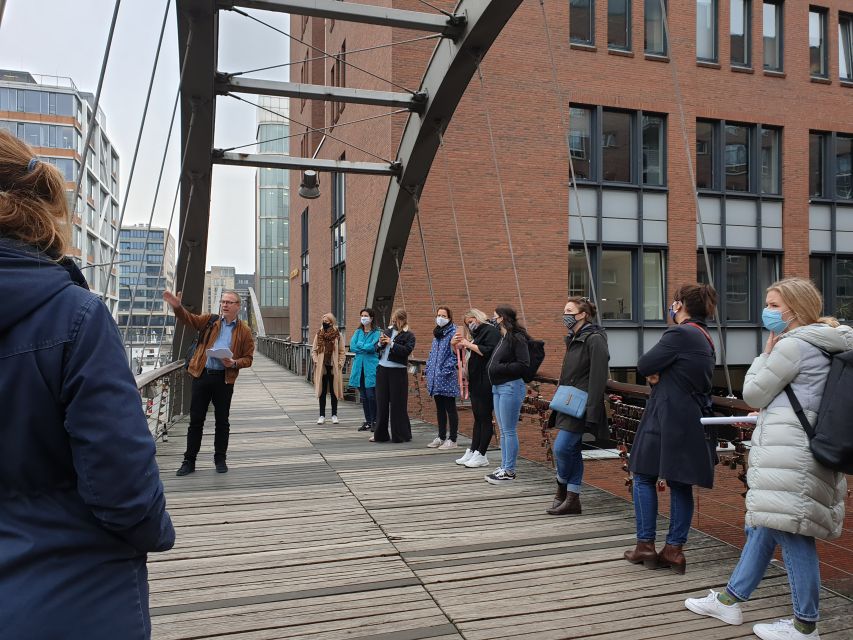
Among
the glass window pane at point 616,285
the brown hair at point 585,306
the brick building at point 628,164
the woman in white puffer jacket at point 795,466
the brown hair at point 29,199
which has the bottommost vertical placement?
the woman in white puffer jacket at point 795,466

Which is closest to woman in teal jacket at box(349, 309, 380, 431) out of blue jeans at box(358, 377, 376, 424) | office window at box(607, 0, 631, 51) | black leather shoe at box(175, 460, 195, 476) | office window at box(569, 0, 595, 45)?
blue jeans at box(358, 377, 376, 424)

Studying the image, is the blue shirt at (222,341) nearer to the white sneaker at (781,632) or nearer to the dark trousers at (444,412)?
the dark trousers at (444,412)

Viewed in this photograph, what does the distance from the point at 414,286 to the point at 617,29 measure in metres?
8.64

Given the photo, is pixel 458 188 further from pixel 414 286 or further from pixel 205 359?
pixel 205 359

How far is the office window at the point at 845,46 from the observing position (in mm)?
20147

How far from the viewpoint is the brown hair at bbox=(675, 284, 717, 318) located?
4.12 metres

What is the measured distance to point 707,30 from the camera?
18625 millimetres

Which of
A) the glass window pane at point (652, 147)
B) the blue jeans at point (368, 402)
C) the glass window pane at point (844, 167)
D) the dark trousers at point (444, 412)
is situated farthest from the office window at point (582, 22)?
the dark trousers at point (444, 412)

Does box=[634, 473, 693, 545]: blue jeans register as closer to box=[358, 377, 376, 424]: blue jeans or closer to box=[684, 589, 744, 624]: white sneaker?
box=[684, 589, 744, 624]: white sneaker

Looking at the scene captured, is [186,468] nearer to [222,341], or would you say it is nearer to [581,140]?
[222,341]

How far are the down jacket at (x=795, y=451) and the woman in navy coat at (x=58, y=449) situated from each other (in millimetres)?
2641

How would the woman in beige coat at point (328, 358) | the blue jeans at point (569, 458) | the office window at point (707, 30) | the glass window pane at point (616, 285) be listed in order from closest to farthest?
the blue jeans at point (569, 458) → the woman in beige coat at point (328, 358) → the glass window pane at point (616, 285) → the office window at point (707, 30)

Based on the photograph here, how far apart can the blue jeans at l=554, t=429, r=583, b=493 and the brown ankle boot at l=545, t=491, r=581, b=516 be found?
0.15 feet

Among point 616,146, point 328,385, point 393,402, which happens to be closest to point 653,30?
point 616,146
